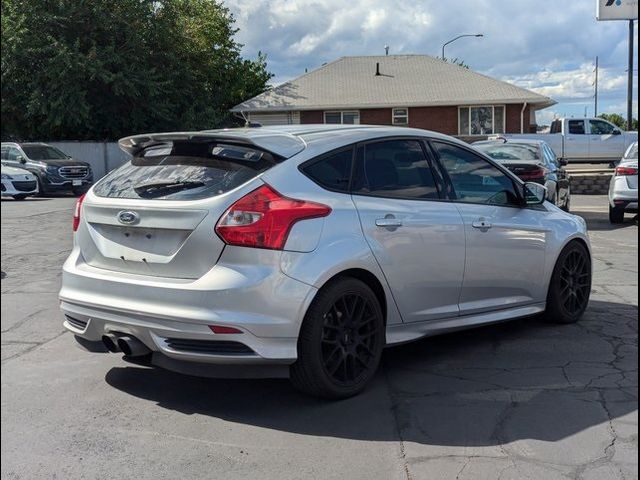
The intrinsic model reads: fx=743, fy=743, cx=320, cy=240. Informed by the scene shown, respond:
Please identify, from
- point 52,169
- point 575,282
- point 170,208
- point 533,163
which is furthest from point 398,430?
point 52,169

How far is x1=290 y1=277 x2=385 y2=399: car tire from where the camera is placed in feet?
14.6

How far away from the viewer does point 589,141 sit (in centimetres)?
3011

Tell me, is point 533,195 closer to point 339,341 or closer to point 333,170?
point 333,170

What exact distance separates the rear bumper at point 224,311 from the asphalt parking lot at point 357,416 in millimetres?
455

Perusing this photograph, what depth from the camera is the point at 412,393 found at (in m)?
4.88

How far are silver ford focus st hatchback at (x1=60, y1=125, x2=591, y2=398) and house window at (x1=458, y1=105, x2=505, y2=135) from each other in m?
30.6

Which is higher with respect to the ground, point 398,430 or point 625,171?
point 625,171

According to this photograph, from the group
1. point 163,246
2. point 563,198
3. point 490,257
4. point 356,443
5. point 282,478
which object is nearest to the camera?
point 282,478

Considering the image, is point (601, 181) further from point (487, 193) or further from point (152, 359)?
point (152, 359)

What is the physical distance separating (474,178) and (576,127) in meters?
26.5

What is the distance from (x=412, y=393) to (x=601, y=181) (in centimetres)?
2037

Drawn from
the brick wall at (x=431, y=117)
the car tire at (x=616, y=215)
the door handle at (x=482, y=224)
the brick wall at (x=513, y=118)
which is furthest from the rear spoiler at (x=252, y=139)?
the brick wall at (x=513, y=118)

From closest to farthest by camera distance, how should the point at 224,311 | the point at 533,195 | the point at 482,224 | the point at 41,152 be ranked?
the point at 224,311 < the point at 482,224 < the point at 533,195 < the point at 41,152

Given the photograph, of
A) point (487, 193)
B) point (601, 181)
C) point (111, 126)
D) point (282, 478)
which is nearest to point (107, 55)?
point (111, 126)
